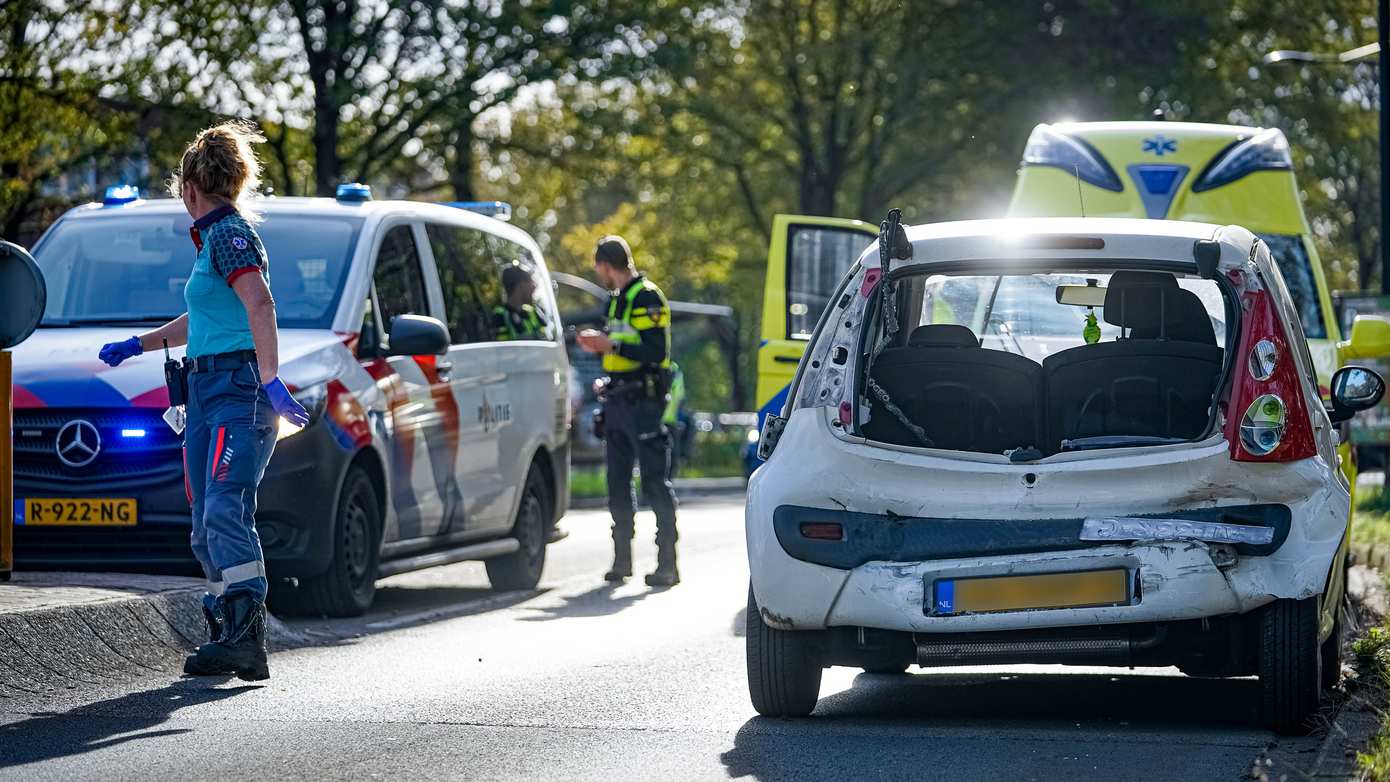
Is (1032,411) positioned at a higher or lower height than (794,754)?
higher

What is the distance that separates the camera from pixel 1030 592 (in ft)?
21.4

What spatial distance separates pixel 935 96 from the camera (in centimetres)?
3891

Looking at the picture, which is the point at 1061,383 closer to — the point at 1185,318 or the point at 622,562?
the point at 1185,318

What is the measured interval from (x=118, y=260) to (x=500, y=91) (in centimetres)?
1834

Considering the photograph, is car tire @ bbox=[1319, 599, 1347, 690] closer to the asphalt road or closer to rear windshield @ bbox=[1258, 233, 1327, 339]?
the asphalt road

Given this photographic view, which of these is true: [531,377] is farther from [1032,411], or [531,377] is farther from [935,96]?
[935,96]

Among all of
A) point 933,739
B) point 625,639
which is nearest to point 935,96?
point 625,639

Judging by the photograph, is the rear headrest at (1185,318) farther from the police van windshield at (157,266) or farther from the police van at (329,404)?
the police van windshield at (157,266)

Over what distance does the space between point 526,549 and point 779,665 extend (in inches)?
229

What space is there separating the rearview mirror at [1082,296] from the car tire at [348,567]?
332 centimetres

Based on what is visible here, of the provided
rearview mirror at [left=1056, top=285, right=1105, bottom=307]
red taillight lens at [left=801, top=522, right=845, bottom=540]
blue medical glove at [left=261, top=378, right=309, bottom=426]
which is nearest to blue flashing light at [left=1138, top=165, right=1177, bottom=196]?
rearview mirror at [left=1056, top=285, right=1105, bottom=307]

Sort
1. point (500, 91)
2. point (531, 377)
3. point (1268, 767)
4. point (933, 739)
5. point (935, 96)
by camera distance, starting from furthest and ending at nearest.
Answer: point (935, 96)
point (500, 91)
point (531, 377)
point (933, 739)
point (1268, 767)

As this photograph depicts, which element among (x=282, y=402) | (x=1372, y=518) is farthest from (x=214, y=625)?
(x=1372, y=518)

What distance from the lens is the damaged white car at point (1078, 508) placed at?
6.49 meters
